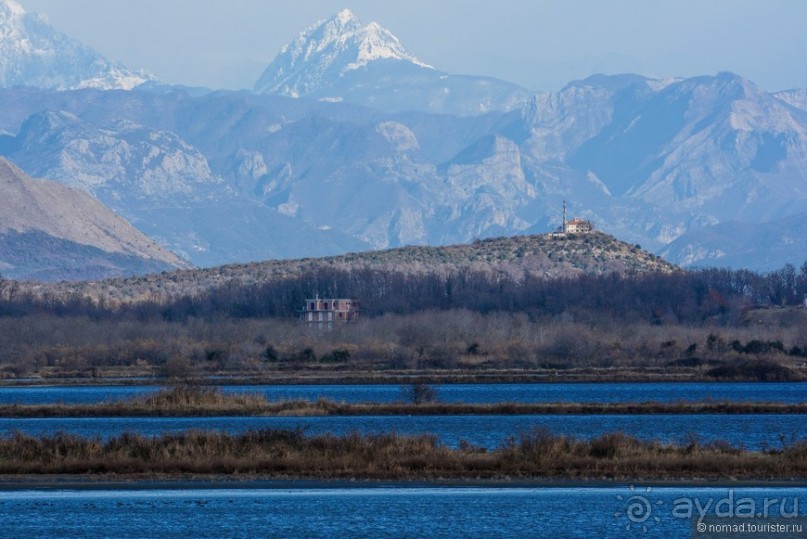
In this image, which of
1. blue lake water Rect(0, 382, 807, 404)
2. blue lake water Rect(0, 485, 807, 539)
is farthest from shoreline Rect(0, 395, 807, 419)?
blue lake water Rect(0, 485, 807, 539)

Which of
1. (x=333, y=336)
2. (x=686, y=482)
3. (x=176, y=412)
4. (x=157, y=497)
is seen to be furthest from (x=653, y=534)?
(x=333, y=336)

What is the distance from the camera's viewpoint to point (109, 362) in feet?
439

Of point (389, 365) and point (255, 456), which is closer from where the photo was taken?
point (255, 456)

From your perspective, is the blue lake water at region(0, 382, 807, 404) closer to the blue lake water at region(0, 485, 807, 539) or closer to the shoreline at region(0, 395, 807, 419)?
the shoreline at region(0, 395, 807, 419)

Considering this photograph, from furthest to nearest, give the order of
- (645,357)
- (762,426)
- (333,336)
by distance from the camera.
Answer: (333,336)
(645,357)
(762,426)

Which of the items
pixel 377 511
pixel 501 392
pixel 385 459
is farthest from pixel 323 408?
pixel 377 511

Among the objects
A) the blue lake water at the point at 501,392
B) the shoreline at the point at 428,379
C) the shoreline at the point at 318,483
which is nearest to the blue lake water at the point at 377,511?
the shoreline at the point at 318,483

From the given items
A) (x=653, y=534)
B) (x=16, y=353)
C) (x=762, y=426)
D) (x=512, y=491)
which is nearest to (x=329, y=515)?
(x=512, y=491)

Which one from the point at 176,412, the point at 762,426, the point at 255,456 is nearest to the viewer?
the point at 255,456

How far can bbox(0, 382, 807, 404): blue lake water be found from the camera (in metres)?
86.6

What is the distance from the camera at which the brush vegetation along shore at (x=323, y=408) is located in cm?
7106

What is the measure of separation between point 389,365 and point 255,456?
79.2 metres

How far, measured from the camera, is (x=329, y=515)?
38156mm

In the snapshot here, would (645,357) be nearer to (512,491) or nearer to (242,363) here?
(242,363)
